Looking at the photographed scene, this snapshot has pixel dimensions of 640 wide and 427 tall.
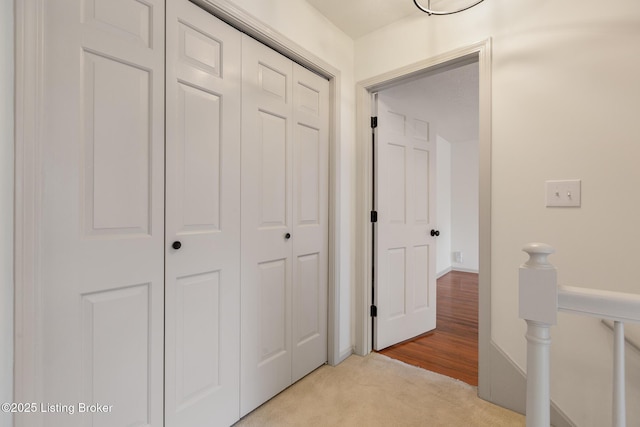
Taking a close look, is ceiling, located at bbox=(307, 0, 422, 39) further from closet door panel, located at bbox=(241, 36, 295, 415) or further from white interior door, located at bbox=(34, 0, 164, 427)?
white interior door, located at bbox=(34, 0, 164, 427)

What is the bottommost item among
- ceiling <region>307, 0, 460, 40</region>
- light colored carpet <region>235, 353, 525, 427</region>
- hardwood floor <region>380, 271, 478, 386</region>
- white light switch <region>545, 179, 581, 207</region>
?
hardwood floor <region>380, 271, 478, 386</region>

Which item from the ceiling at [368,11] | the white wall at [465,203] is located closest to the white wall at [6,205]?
the ceiling at [368,11]

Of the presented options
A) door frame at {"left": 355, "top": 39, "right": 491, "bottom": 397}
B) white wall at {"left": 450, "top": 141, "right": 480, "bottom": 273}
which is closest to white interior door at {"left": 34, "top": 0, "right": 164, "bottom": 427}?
door frame at {"left": 355, "top": 39, "right": 491, "bottom": 397}

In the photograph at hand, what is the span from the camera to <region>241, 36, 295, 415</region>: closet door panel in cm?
159

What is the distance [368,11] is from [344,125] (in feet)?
2.48

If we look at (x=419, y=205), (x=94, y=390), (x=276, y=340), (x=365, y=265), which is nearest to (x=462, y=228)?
(x=419, y=205)

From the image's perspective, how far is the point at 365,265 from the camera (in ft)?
7.48

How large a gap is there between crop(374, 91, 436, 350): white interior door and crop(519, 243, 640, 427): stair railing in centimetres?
158

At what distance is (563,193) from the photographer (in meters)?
1.47

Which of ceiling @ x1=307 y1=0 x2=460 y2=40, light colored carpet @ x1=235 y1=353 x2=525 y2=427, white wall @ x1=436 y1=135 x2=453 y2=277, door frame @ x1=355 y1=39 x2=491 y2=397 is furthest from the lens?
white wall @ x1=436 y1=135 x2=453 y2=277

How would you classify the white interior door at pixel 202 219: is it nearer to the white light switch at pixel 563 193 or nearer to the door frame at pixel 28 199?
the door frame at pixel 28 199

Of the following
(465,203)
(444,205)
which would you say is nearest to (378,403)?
(444,205)

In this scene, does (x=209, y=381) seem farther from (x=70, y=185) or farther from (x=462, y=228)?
(x=462, y=228)

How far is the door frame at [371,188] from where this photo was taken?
174 cm
